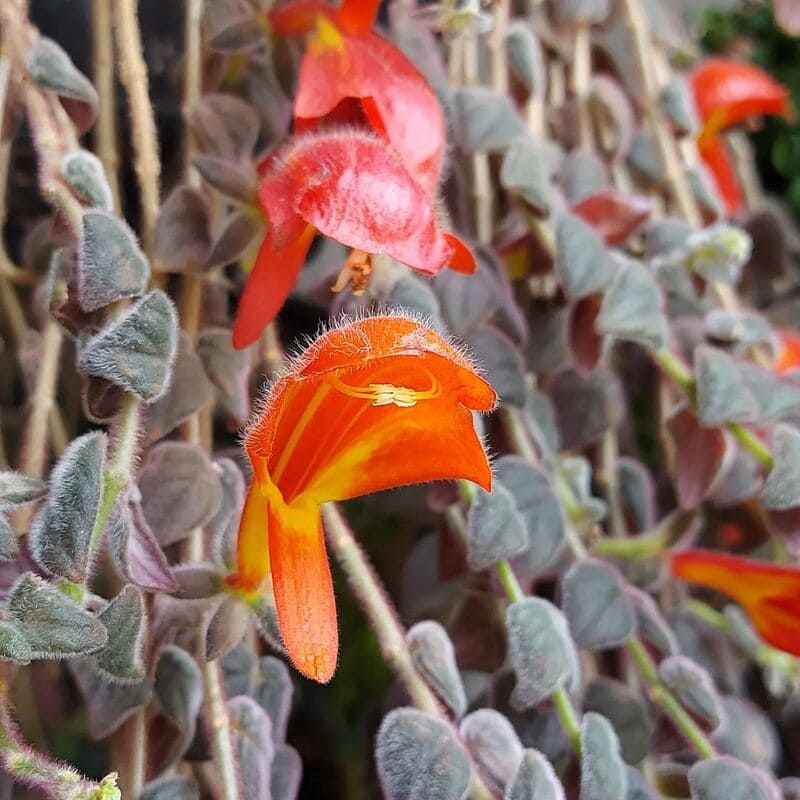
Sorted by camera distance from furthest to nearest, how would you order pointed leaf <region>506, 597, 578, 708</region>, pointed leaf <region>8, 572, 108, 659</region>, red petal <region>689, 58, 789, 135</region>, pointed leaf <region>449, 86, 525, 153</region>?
red petal <region>689, 58, 789, 135</region> → pointed leaf <region>449, 86, 525, 153</region> → pointed leaf <region>506, 597, 578, 708</region> → pointed leaf <region>8, 572, 108, 659</region>

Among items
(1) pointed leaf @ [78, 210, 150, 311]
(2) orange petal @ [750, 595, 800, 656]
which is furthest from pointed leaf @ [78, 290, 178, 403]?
(2) orange petal @ [750, 595, 800, 656]

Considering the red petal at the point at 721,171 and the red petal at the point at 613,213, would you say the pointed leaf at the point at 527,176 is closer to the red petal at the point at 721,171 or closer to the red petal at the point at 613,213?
the red petal at the point at 613,213

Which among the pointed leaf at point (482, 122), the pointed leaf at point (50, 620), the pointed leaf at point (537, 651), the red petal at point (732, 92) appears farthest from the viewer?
the red petal at point (732, 92)

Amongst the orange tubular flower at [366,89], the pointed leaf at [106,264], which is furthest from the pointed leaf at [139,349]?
the orange tubular flower at [366,89]

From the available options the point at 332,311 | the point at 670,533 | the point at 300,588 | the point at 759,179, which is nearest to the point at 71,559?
the point at 300,588

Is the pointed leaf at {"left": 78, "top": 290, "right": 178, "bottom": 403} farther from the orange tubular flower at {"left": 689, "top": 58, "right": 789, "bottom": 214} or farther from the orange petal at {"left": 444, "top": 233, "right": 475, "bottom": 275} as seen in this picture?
the orange tubular flower at {"left": 689, "top": 58, "right": 789, "bottom": 214}

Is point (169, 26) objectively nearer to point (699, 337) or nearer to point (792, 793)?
point (699, 337)

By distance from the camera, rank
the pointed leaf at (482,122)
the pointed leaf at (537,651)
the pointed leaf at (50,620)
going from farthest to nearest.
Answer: the pointed leaf at (482,122)
the pointed leaf at (537,651)
the pointed leaf at (50,620)
